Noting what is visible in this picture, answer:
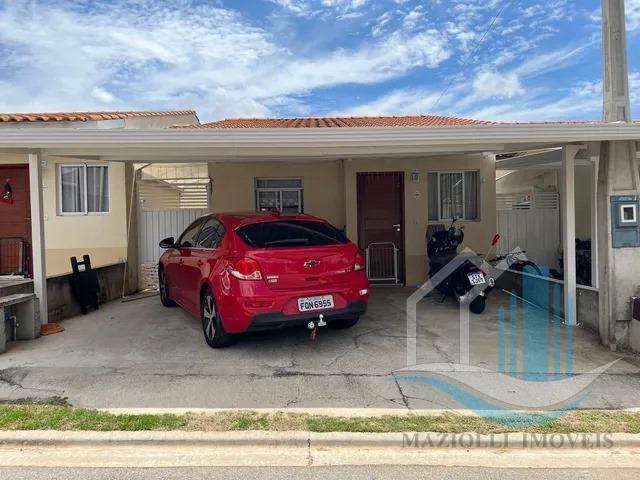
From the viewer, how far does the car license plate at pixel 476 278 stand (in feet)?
21.7

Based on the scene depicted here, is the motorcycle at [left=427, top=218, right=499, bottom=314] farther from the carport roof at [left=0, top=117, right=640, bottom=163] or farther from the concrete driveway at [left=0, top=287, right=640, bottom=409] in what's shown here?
the carport roof at [left=0, top=117, right=640, bottom=163]

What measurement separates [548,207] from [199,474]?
8790 millimetres

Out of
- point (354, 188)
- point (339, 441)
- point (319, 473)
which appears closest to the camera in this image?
point (319, 473)

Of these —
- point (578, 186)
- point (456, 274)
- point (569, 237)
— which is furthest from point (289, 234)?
point (578, 186)

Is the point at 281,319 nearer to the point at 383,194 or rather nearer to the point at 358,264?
the point at 358,264

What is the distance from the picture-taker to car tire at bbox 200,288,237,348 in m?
5.20

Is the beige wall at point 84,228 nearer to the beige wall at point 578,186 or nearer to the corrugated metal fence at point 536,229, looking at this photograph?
the corrugated metal fence at point 536,229

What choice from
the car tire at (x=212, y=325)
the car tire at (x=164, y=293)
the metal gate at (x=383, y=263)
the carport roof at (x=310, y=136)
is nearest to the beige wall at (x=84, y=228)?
the car tire at (x=164, y=293)

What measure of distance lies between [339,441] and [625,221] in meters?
4.45

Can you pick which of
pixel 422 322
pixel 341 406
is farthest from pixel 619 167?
pixel 341 406

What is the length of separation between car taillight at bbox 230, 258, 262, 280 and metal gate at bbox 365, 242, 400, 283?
4942 mm

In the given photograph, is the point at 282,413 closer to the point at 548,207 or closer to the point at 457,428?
the point at 457,428

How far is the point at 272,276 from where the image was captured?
4742mm

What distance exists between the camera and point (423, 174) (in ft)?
30.5
